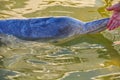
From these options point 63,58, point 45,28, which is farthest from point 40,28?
point 63,58

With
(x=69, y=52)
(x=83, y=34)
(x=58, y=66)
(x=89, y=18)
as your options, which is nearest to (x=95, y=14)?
(x=89, y=18)

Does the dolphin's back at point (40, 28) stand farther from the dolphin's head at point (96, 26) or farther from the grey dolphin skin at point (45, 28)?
the dolphin's head at point (96, 26)

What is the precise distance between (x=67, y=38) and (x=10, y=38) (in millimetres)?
583

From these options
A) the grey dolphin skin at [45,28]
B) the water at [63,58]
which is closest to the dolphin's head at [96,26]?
the grey dolphin skin at [45,28]

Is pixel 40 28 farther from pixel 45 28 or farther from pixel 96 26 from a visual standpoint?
pixel 96 26

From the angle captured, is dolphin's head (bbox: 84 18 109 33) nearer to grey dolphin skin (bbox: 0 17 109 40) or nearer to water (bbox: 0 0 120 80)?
grey dolphin skin (bbox: 0 17 109 40)

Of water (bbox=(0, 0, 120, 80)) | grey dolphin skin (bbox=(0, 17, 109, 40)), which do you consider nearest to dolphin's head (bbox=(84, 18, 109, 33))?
grey dolphin skin (bbox=(0, 17, 109, 40))

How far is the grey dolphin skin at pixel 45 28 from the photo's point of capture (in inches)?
175

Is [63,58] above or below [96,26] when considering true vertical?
below

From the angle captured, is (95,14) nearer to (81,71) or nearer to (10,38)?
(10,38)

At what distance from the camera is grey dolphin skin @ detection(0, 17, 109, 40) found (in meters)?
4.44

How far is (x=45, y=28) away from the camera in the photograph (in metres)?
4.45

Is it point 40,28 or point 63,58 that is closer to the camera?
point 63,58

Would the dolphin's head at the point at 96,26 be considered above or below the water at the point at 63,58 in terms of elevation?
above
